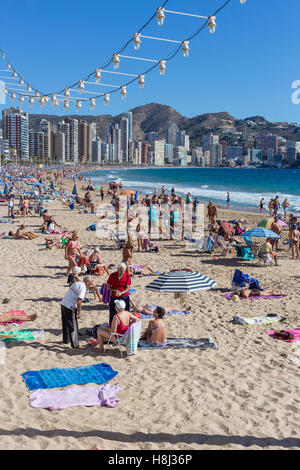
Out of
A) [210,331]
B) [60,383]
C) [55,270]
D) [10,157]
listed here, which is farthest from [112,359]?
[10,157]

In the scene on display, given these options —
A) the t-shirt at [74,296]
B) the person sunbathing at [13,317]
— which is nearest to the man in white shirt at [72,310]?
the t-shirt at [74,296]

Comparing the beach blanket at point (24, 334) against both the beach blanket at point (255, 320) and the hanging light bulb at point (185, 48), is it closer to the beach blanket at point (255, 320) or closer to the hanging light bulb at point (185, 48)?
the beach blanket at point (255, 320)

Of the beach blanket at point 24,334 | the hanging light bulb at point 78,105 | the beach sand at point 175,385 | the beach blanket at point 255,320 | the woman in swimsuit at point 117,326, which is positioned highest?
the hanging light bulb at point 78,105

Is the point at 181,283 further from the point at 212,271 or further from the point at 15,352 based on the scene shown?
the point at 212,271

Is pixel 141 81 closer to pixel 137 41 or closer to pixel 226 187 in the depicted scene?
pixel 137 41

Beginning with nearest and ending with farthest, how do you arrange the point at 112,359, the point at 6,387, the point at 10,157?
the point at 6,387 < the point at 112,359 < the point at 10,157
